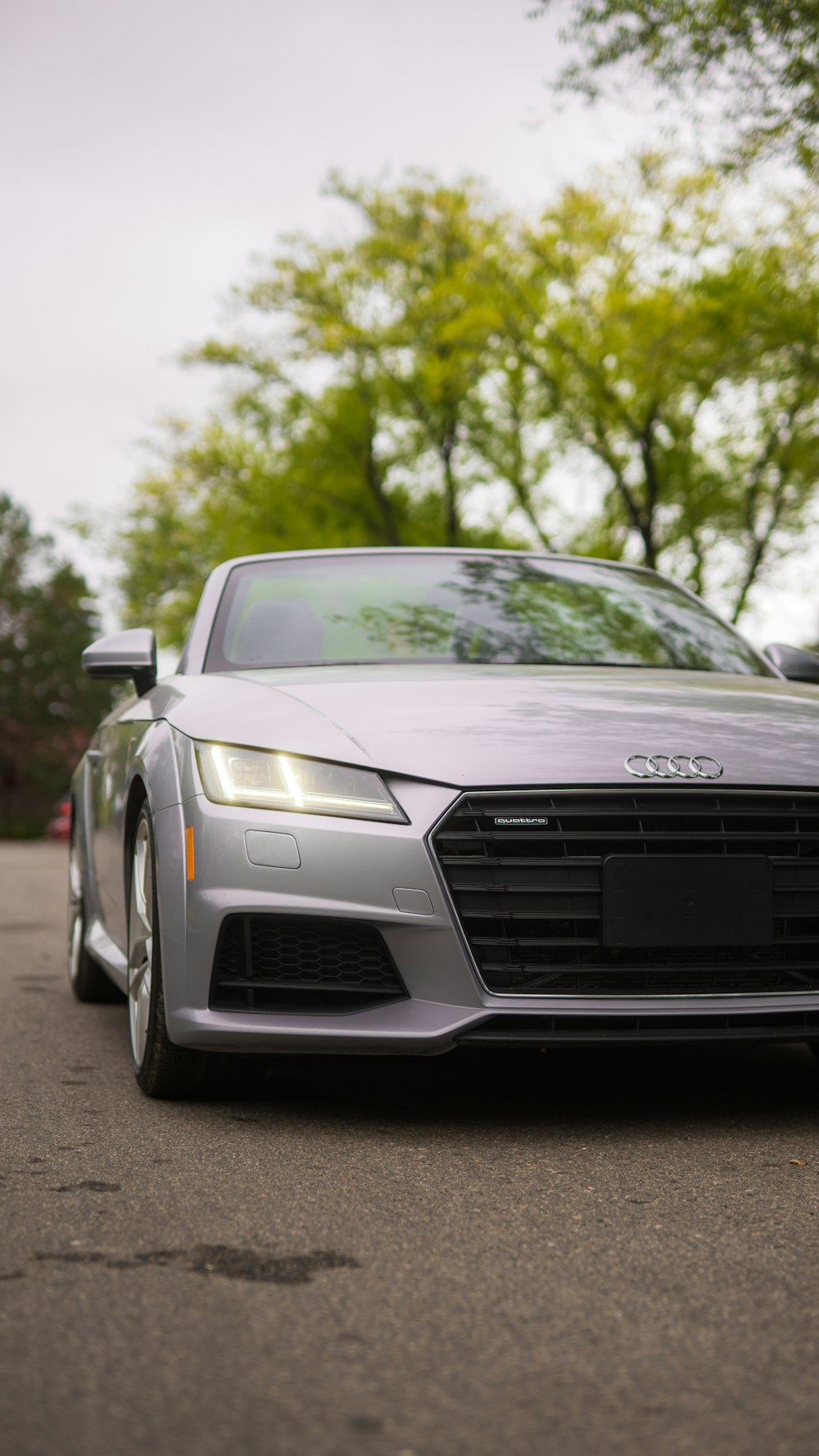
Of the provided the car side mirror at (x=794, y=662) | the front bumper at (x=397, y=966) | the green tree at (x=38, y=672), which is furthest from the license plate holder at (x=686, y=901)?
the green tree at (x=38, y=672)

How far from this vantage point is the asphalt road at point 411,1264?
1866 mm

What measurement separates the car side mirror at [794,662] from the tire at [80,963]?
8.61 feet

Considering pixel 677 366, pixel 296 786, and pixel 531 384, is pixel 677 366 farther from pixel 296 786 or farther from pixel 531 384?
pixel 296 786

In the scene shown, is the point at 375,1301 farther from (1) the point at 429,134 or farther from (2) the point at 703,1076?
(1) the point at 429,134

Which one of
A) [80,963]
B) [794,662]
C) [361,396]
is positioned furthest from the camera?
[361,396]

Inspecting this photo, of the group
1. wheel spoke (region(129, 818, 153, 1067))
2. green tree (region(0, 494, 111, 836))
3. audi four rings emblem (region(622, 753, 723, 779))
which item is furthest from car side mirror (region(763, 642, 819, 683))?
green tree (region(0, 494, 111, 836))

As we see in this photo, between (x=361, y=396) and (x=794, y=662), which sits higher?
(x=361, y=396)

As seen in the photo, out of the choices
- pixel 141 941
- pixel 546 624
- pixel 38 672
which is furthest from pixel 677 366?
pixel 38 672

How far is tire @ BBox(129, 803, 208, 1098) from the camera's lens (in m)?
3.72

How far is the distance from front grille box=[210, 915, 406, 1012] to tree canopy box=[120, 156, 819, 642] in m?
12.5

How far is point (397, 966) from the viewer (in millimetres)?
3412

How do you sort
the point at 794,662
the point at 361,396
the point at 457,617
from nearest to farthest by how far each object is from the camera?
1. the point at 457,617
2. the point at 794,662
3. the point at 361,396

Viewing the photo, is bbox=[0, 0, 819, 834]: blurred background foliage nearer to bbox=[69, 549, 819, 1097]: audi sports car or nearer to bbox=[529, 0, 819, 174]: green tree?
bbox=[529, 0, 819, 174]: green tree

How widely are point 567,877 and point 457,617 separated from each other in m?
1.60
